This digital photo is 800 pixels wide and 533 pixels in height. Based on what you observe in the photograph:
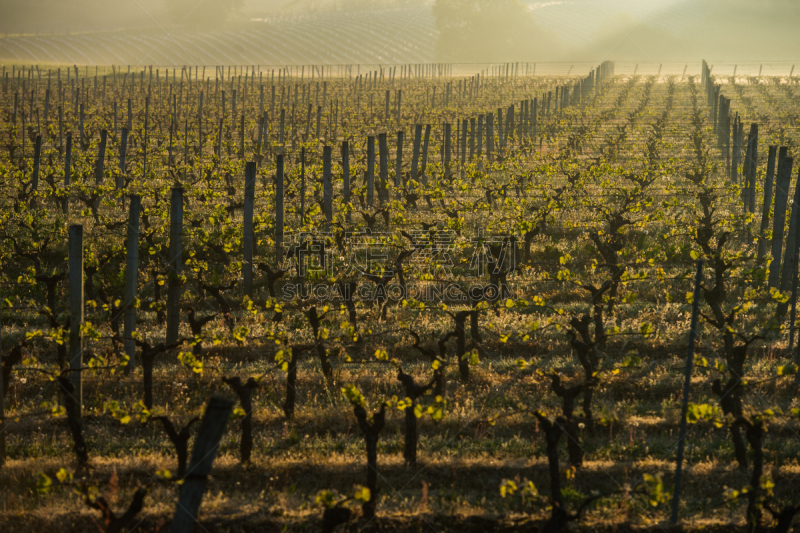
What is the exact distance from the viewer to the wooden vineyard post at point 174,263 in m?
8.42

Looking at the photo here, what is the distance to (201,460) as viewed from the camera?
4105 mm

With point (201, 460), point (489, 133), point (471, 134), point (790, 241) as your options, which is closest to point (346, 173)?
point (471, 134)

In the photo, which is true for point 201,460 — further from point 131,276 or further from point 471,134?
point 471,134

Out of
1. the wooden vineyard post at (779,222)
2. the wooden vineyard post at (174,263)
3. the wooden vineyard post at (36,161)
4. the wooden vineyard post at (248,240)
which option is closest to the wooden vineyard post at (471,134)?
the wooden vineyard post at (248,240)

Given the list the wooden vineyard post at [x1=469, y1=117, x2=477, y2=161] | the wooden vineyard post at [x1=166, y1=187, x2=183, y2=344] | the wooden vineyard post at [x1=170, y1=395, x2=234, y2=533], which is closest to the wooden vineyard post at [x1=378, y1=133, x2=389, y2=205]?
the wooden vineyard post at [x1=469, y1=117, x2=477, y2=161]

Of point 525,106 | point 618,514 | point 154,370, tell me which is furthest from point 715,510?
point 525,106

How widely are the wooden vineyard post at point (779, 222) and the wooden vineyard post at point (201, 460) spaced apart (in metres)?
8.02

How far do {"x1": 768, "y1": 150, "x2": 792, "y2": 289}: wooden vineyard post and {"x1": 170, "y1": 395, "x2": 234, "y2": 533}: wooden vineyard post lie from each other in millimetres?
8018

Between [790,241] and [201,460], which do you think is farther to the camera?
[790,241]

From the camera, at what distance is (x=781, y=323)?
9367mm

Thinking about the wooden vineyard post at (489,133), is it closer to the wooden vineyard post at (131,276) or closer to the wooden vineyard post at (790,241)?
the wooden vineyard post at (790,241)

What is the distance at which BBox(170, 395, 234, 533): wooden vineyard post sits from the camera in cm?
409

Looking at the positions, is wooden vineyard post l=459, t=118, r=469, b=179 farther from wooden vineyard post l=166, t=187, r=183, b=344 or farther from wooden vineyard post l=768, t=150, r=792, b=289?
wooden vineyard post l=166, t=187, r=183, b=344

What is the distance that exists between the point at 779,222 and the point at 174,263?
320 inches
